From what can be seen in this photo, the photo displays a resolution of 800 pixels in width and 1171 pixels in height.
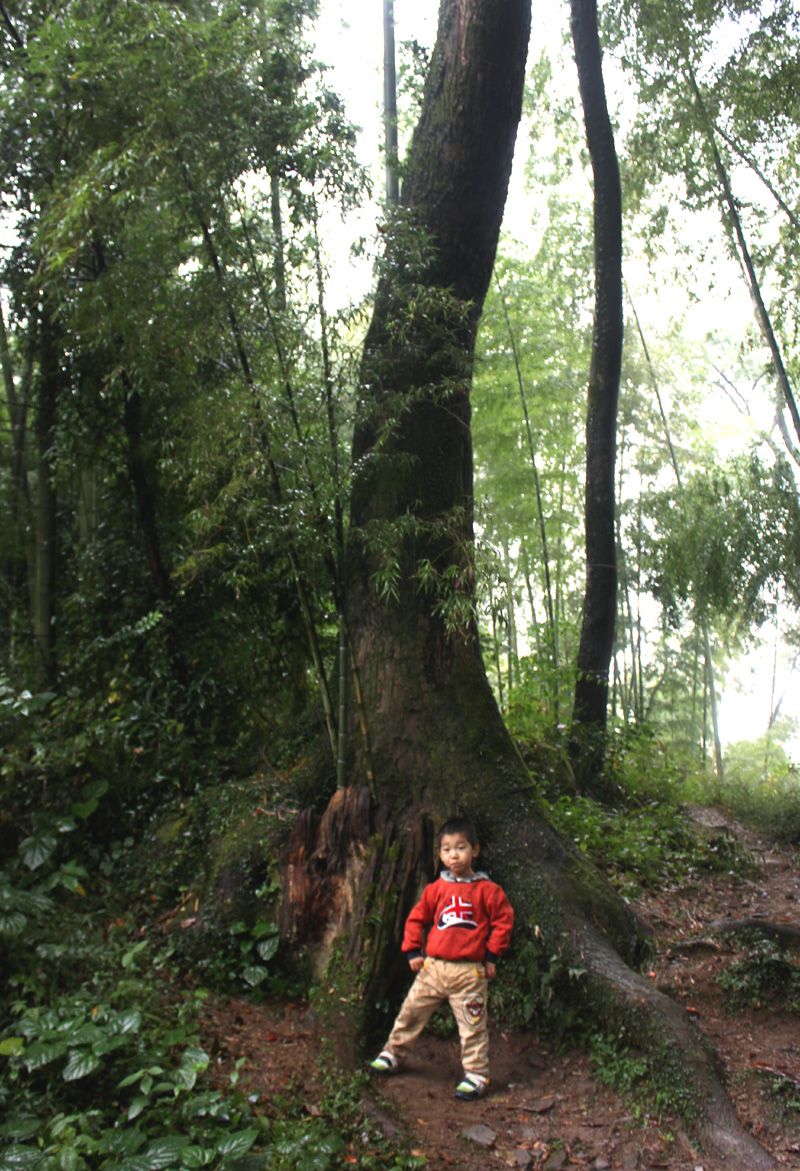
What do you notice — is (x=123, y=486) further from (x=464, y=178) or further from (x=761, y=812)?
(x=761, y=812)

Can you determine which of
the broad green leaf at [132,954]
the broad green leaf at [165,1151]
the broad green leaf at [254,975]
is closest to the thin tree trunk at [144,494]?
the broad green leaf at [132,954]

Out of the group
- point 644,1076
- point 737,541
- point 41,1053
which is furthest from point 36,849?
point 737,541

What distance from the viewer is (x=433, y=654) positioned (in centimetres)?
457

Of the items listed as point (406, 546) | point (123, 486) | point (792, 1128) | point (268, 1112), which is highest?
point (123, 486)

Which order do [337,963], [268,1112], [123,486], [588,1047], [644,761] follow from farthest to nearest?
[644,761], [123,486], [337,963], [588,1047], [268,1112]

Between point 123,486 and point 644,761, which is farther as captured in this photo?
point 644,761

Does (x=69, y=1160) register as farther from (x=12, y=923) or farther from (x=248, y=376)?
(x=248, y=376)

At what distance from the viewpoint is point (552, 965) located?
3.84 meters

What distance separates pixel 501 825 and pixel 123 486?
340 centimetres

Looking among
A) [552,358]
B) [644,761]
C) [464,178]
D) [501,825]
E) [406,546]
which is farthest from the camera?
[552,358]

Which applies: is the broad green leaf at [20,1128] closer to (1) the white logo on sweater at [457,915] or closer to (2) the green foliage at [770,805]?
(1) the white logo on sweater at [457,915]

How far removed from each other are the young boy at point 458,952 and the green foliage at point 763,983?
1.29 m

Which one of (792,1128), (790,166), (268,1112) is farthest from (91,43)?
(790,166)

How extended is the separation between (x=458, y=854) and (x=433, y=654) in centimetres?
110
